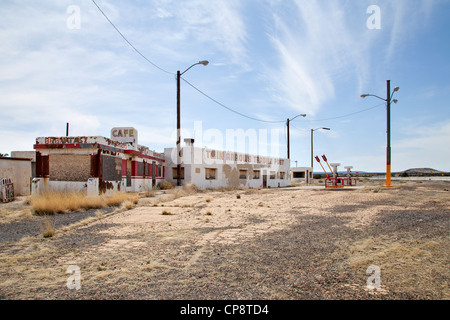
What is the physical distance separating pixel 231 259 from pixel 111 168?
15.6 m

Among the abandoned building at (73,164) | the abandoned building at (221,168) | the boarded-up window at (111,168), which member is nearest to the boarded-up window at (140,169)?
the boarded-up window at (111,168)

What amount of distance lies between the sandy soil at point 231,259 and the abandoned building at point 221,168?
19.8m

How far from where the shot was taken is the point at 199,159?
32.0 m

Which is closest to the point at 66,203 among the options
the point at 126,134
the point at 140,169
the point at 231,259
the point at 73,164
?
the point at 73,164

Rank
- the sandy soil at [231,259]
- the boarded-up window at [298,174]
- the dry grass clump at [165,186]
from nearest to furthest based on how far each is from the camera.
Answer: the sandy soil at [231,259] < the dry grass clump at [165,186] < the boarded-up window at [298,174]

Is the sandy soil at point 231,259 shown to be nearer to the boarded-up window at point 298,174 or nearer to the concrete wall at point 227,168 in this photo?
the concrete wall at point 227,168

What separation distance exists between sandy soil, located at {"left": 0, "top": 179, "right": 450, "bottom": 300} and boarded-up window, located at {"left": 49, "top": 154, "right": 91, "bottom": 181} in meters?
8.46

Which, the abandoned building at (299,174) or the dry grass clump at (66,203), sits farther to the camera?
the abandoned building at (299,174)

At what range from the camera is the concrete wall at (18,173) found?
60.2ft

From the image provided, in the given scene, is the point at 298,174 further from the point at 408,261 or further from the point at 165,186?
the point at 408,261

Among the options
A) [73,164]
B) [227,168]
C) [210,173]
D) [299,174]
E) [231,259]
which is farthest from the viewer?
[299,174]

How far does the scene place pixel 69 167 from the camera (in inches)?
680

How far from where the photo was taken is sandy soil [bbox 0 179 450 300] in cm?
372
